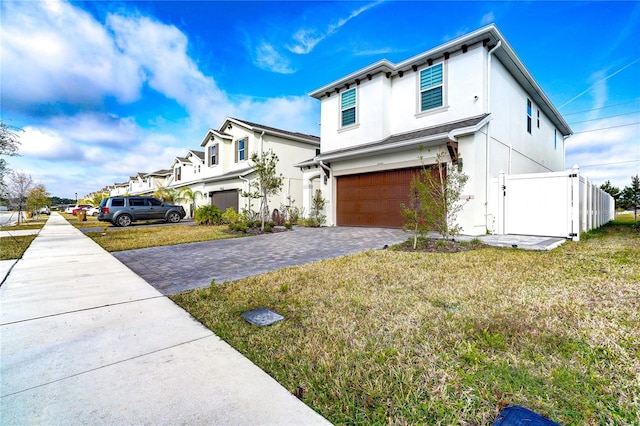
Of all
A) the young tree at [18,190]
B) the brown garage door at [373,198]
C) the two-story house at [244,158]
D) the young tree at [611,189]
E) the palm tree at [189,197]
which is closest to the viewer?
the brown garage door at [373,198]

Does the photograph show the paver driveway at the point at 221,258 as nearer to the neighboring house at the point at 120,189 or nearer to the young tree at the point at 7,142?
the young tree at the point at 7,142

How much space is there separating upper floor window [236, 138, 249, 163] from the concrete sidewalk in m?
16.1

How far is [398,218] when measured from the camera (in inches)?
437

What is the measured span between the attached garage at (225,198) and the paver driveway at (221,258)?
10196 millimetres

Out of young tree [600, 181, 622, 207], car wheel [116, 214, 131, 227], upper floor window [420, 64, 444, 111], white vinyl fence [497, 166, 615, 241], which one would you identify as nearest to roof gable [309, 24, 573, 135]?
upper floor window [420, 64, 444, 111]

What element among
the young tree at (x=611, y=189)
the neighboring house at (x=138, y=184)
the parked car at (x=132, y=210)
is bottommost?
the parked car at (x=132, y=210)

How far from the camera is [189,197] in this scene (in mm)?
24969

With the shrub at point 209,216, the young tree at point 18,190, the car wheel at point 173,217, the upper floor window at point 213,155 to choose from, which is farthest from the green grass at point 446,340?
the young tree at point 18,190

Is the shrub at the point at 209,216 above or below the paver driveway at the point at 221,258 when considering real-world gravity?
above

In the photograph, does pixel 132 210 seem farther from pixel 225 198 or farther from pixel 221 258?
pixel 221 258

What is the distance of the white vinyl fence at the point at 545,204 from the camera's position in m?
8.09

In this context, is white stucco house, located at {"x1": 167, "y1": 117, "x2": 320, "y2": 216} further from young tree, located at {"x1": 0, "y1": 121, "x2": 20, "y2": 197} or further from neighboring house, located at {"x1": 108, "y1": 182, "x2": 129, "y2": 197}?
neighboring house, located at {"x1": 108, "y1": 182, "x2": 129, "y2": 197}

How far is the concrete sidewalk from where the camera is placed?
5.49 ft

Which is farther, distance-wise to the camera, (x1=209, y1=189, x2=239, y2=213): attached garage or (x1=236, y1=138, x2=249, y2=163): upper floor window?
(x1=209, y1=189, x2=239, y2=213): attached garage
